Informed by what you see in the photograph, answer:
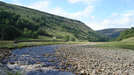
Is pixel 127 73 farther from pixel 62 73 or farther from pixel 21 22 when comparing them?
pixel 21 22

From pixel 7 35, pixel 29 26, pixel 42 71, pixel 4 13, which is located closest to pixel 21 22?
pixel 29 26

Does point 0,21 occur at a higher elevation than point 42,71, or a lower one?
higher

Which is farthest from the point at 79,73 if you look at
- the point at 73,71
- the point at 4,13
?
the point at 4,13

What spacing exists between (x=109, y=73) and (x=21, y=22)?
11828 cm

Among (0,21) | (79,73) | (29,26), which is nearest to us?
(79,73)

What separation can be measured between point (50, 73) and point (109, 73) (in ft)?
24.9

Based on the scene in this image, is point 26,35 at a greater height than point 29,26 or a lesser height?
lesser

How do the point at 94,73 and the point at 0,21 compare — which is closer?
the point at 94,73

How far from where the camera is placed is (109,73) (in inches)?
577

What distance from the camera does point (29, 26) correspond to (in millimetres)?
129000

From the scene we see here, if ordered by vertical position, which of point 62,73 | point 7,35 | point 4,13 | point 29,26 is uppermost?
point 4,13

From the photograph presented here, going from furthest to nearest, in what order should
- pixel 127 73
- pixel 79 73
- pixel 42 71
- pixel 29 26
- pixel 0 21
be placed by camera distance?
1. pixel 29 26
2. pixel 0 21
3. pixel 42 71
4. pixel 79 73
5. pixel 127 73

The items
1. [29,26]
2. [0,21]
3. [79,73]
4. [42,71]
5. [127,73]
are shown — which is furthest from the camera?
[29,26]

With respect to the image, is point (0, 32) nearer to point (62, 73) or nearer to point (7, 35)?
point (7, 35)
